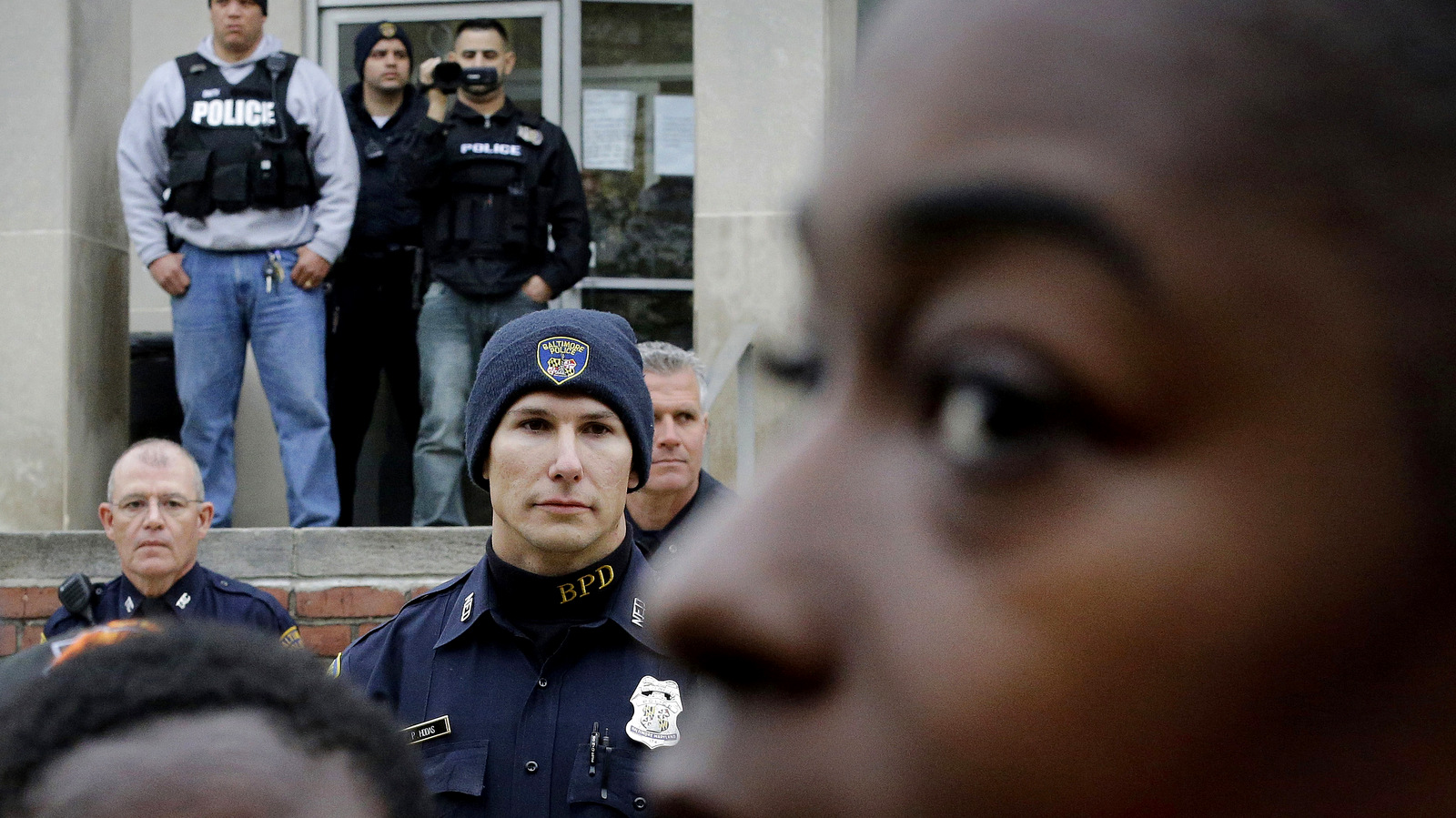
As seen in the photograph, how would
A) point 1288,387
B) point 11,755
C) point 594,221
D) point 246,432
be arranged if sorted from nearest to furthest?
point 1288,387 → point 11,755 → point 246,432 → point 594,221

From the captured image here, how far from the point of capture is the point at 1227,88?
0.40 m

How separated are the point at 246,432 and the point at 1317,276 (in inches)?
322

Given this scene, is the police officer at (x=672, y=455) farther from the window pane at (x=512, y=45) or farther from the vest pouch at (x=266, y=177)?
the window pane at (x=512, y=45)

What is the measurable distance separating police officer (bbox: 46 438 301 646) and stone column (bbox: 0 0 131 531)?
203cm

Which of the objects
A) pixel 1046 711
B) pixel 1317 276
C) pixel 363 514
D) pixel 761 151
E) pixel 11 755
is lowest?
pixel 363 514

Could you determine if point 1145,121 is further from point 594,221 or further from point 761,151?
point 594,221

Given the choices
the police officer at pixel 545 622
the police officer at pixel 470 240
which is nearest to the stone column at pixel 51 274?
the police officer at pixel 470 240

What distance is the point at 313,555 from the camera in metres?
5.61

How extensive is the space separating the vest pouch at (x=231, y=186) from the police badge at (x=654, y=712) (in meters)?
4.15

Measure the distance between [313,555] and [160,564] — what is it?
43.3 inches

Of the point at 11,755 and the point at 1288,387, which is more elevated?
the point at 1288,387

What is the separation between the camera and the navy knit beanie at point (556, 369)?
2.79 meters

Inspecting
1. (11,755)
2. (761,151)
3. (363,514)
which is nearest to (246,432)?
(363,514)

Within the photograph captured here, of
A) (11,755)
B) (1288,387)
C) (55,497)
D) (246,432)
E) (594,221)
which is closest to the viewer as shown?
(1288,387)
